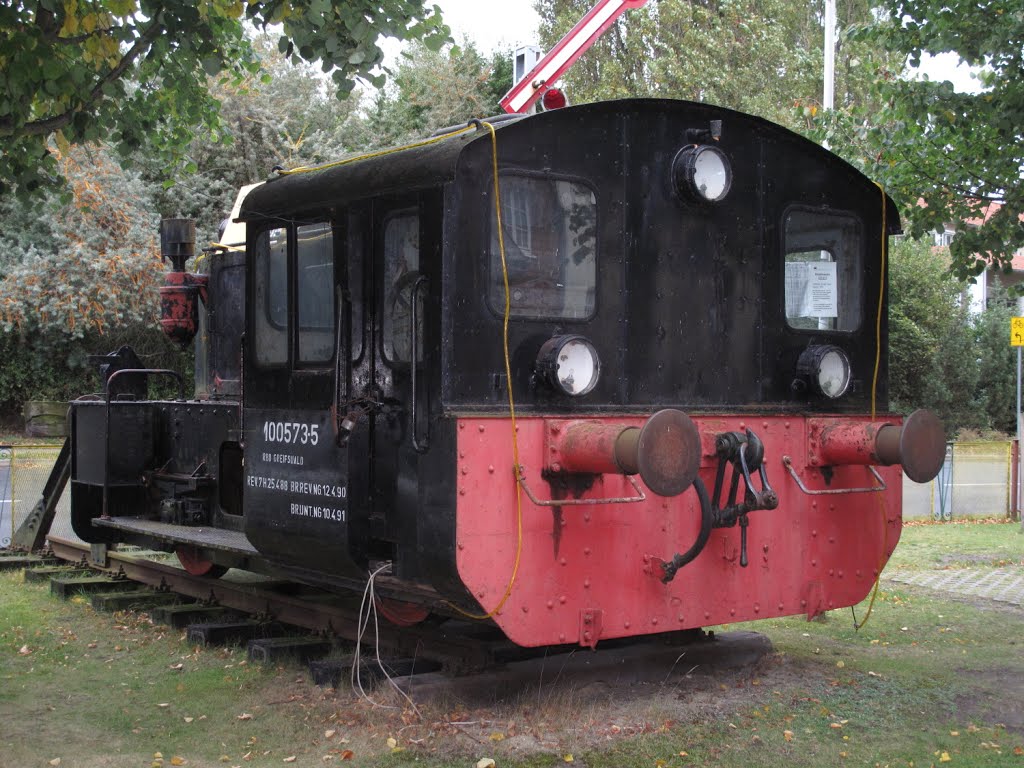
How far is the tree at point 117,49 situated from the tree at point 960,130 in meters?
3.24

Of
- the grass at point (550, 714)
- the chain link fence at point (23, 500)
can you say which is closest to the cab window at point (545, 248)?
the grass at point (550, 714)

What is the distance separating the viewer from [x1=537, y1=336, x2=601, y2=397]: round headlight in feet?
18.4

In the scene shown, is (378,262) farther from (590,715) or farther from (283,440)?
(590,715)

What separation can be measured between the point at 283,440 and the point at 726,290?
255 centimetres

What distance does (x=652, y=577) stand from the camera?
19.5 ft

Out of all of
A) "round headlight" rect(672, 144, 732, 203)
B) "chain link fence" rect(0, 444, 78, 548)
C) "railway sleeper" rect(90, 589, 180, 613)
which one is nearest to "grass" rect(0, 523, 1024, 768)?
"railway sleeper" rect(90, 589, 180, 613)

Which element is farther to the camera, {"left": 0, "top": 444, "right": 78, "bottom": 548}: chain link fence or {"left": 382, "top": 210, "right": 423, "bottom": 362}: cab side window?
{"left": 0, "top": 444, "right": 78, "bottom": 548}: chain link fence

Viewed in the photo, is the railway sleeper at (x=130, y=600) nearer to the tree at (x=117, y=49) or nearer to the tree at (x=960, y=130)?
the tree at (x=117, y=49)

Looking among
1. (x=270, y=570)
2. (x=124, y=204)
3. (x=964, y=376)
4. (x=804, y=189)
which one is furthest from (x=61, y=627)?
(x=964, y=376)

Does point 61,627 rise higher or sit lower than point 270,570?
lower

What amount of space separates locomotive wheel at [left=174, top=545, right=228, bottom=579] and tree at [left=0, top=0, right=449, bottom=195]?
301cm

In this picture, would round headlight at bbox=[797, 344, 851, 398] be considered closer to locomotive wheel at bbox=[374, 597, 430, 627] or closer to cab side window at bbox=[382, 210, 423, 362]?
cab side window at bbox=[382, 210, 423, 362]

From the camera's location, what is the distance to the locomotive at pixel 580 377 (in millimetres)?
5500

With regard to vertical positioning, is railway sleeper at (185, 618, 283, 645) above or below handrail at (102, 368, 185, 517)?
below
